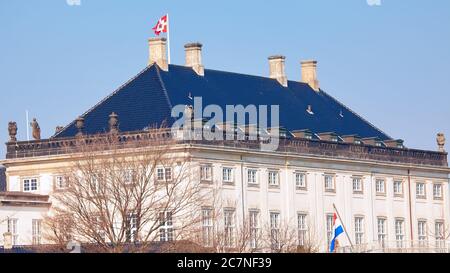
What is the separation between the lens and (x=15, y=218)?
3425 inches

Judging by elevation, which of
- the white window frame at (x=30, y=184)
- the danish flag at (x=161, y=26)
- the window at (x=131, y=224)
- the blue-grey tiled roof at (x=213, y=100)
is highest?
the danish flag at (x=161, y=26)

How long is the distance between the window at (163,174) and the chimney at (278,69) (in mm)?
24489

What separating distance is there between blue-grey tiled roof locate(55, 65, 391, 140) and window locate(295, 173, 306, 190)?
3.74 metres

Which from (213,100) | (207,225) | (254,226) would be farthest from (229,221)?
(213,100)

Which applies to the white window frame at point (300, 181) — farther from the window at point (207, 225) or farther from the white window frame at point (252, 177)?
the window at point (207, 225)

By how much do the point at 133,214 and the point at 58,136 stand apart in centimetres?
2112

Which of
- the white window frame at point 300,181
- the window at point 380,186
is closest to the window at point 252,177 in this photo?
the white window frame at point 300,181

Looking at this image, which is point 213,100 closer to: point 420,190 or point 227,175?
point 227,175

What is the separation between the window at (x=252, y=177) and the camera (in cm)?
9056

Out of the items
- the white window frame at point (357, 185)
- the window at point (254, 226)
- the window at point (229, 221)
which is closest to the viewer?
the window at point (229, 221)

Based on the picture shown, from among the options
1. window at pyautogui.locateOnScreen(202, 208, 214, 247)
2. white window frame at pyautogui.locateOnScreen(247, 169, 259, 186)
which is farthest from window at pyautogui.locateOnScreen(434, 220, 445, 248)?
window at pyautogui.locateOnScreen(202, 208, 214, 247)

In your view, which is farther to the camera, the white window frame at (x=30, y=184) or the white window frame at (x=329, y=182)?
the white window frame at (x=329, y=182)
